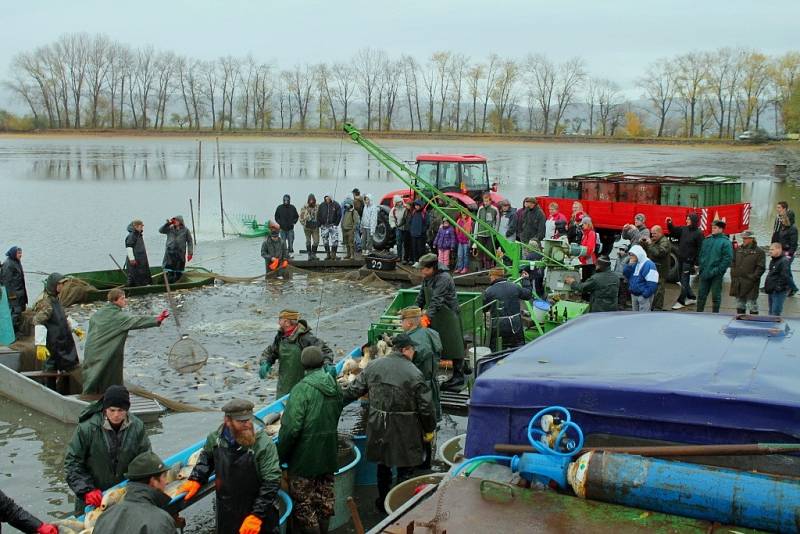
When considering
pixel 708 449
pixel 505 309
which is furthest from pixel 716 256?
pixel 708 449

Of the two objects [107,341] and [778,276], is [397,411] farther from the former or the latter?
[778,276]

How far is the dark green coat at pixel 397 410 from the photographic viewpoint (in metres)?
6.90

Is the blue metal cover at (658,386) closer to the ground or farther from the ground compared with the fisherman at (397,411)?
farther from the ground

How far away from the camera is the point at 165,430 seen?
9.36 metres

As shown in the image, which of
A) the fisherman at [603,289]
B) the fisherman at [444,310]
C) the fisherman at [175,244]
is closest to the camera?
the fisherman at [444,310]

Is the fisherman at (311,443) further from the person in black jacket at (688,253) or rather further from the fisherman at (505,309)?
the person in black jacket at (688,253)

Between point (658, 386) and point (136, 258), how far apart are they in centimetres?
1359

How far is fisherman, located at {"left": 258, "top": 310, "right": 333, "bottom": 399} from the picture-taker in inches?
306

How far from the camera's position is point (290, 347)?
7828 mm

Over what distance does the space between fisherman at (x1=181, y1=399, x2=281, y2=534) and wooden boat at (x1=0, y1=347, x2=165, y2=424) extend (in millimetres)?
3901

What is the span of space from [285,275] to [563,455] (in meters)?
14.6

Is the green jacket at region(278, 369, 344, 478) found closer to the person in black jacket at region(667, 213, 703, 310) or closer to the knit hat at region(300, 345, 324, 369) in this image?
the knit hat at region(300, 345, 324, 369)

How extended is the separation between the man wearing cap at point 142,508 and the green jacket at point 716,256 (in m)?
10.5

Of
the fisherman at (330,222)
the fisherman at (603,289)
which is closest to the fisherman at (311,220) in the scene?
the fisherman at (330,222)
